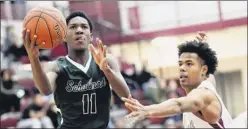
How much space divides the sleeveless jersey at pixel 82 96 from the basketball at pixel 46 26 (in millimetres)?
445

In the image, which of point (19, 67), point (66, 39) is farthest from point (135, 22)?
point (66, 39)

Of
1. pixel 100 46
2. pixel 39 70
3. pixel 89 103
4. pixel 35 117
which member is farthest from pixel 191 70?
pixel 35 117

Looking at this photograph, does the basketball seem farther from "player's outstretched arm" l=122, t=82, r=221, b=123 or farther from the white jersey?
the white jersey

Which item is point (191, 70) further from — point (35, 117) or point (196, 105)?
point (35, 117)

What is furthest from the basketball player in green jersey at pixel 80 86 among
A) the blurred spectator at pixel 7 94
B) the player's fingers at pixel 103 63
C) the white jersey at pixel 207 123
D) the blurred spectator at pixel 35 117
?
the blurred spectator at pixel 7 94

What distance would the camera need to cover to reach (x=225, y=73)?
539 inches

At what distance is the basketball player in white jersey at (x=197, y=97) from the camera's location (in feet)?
11.8

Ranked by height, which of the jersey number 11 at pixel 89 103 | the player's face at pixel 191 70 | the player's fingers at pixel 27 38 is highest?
the player's fingers at pixel 27 38

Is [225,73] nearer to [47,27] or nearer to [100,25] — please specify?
[100,25]

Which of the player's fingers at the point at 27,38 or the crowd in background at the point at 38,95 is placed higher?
the player's fingers at the point at 27,38

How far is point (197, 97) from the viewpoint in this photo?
150 inches

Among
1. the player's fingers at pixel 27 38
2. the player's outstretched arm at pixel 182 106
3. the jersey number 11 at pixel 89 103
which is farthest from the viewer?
the jersey number 11 at pixel 89 103

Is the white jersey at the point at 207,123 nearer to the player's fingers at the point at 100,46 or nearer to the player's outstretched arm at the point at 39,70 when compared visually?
the player's fingers at the point at 100,46

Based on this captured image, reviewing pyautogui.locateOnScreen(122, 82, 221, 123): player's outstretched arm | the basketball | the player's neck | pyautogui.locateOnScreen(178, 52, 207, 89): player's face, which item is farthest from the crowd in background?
pyautogui.locateOnScreen(122, 82, 221, 123): player's outstretched arm
